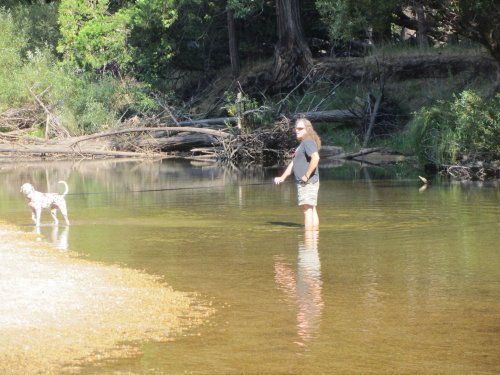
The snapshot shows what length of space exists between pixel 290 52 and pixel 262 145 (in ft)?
26.8

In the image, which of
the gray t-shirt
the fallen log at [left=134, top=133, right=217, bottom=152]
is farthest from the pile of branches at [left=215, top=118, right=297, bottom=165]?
the gray t-shirt

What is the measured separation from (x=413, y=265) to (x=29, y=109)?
33.2 m

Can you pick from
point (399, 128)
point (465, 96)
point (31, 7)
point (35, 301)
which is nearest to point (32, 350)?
point (35, 301)

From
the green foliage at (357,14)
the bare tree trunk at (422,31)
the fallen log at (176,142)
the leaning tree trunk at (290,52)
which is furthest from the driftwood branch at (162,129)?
the bare tree trunk at (422,31)

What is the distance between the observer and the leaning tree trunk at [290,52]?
134 feet

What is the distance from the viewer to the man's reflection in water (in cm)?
929

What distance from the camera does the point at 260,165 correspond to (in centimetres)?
3388

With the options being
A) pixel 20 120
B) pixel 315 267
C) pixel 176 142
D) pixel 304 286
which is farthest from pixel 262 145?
pixel 304 286

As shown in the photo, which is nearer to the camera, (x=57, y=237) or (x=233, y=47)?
(x=57, y=237)

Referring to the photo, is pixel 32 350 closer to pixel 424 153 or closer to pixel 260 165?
pixel 424 153

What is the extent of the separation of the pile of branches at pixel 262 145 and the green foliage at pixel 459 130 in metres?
7.21

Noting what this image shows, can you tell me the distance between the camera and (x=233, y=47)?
1737 inches

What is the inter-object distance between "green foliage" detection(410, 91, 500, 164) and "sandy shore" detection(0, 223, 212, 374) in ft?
49.1

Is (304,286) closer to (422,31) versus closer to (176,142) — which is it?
(176,142)
